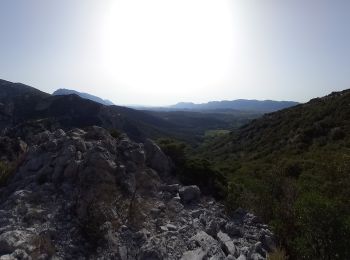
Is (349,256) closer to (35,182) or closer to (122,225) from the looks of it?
(122,225)

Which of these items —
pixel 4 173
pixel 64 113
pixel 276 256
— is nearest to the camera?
pixel 276 256

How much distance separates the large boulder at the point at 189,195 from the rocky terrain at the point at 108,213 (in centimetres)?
5

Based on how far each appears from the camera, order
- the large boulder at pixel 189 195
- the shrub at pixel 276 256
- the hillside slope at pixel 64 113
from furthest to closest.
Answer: the hillside slope at pixel 64 113, the large boulder at pixel 189 195, the shrub at pixel 276 256

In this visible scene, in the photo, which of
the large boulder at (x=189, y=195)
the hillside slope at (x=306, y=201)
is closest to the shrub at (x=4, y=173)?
the large boulder at (x=189, y=195)

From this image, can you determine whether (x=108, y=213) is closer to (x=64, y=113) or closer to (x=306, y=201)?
(x=306, y=201)

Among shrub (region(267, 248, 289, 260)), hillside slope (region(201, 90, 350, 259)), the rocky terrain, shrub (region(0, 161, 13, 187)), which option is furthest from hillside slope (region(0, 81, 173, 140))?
shrub (region(267, 248, 289, 260))

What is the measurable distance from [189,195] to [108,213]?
5722mm

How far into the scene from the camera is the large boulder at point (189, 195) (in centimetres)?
1886

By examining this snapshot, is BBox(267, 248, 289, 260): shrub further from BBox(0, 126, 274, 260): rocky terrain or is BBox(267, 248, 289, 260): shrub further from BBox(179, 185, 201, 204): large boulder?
BBox(179, 185, 201, 204): large boulder

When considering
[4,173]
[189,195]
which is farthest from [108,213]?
[4,173]

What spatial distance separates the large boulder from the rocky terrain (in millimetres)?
54

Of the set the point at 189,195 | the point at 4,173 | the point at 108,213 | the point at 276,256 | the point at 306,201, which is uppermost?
the point at 306,201

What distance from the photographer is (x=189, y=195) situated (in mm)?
19031

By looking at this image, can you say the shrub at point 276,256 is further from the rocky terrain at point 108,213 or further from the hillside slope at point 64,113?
the hillside slope at point 64,113
